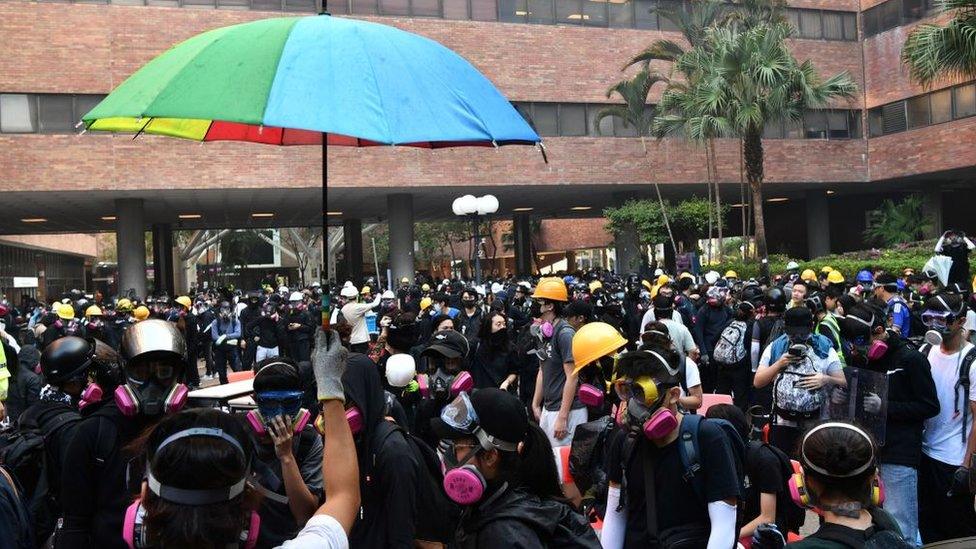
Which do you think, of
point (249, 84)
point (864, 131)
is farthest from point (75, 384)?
point (864, 131)

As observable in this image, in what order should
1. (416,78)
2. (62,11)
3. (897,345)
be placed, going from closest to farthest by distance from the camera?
(416,78) → (897,345) → (62,11)

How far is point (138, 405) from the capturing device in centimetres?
382

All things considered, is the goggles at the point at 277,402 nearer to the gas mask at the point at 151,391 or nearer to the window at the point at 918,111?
the gas mask at the point at 151,391

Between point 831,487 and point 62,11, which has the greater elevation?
point 62,11

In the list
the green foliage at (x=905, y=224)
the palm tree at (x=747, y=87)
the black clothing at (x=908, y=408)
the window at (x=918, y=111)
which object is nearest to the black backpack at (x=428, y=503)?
the black clothing at (x=908, y=408)

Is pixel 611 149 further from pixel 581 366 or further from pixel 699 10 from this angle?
pixel 581 366

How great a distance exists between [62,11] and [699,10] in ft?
62.6

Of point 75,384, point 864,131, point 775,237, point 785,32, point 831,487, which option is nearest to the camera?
point 831,487

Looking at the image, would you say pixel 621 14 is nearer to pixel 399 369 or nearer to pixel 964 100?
pixel 964 100

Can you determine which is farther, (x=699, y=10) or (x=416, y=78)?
(x=699, y=10)

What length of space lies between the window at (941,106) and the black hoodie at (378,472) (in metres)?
33.8

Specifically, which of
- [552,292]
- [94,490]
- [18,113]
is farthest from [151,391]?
[18,113]

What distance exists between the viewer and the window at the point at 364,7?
28438mm

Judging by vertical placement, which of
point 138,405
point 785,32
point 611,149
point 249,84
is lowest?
point 138,405
